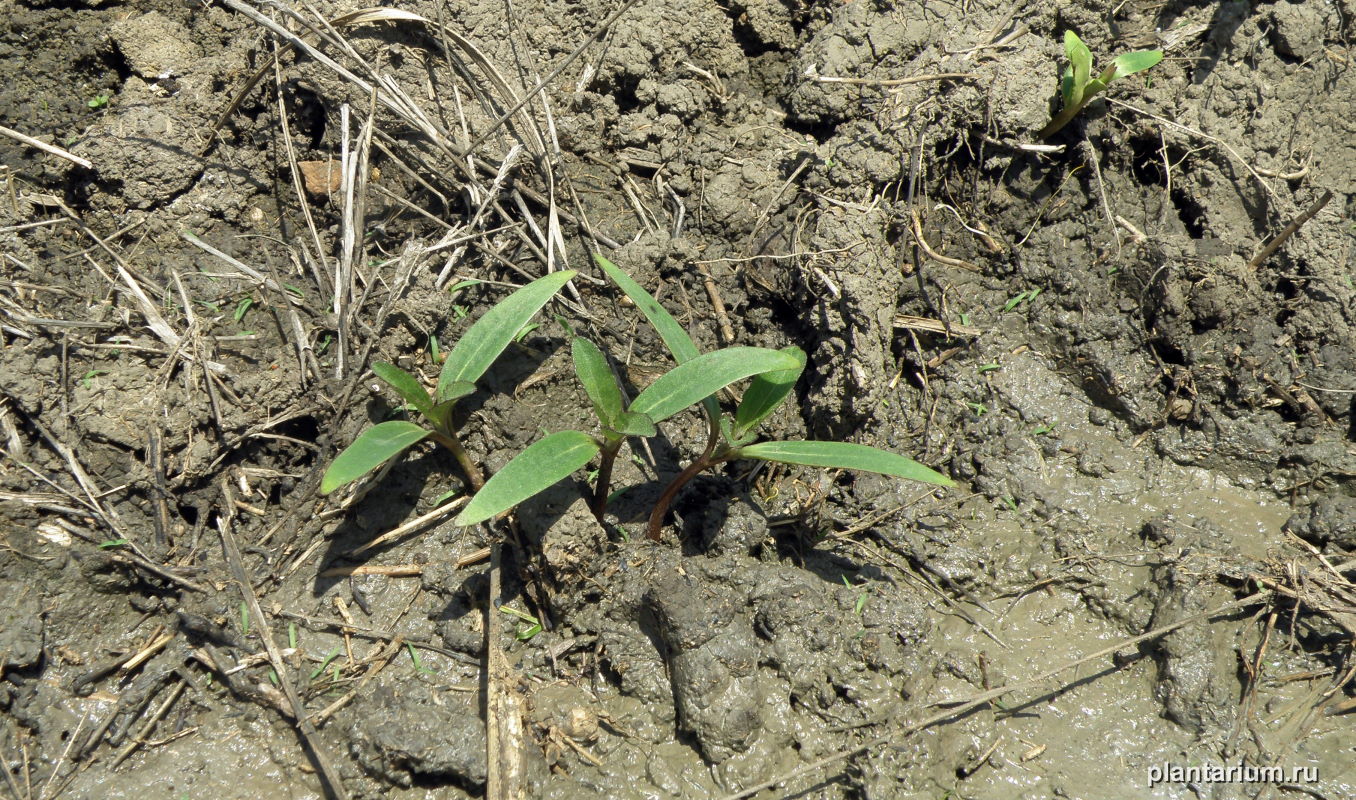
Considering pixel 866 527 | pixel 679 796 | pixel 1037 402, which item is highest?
pixel 1037 402

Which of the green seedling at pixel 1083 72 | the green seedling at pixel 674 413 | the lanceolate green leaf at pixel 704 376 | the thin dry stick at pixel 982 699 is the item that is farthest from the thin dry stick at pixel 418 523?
the green seedling at pixel 1083 72

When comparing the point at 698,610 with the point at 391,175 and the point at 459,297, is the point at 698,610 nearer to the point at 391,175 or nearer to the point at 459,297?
the point at 459,297

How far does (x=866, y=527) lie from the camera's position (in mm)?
2768

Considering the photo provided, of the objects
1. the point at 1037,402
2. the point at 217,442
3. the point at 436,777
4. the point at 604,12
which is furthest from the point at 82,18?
the point at 1037,402

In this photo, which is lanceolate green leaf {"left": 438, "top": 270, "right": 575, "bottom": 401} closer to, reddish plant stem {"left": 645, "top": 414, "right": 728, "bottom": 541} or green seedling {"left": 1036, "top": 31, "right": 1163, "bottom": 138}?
reddish plant stem {"left": 645, "top": 414, "right": 728, "bottom": 541}

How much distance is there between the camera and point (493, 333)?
8.31ft

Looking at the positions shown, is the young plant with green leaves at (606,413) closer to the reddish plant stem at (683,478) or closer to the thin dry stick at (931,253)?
the reddish plant stem at (683,478)

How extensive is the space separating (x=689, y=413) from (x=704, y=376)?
67cm

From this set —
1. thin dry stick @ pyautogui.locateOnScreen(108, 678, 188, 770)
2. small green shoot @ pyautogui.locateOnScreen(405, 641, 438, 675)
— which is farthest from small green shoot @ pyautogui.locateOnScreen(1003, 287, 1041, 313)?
thin dry stick @ pyautogui.locateOnScreen(108, 678, 188, 770)

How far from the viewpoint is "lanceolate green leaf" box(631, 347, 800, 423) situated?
7.30 feet

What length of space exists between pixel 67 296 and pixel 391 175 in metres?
1.12

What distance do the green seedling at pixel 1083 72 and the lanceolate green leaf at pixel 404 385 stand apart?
247 cm

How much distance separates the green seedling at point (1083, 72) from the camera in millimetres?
2977

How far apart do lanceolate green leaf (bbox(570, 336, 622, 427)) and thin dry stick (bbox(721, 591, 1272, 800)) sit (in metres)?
1.10
